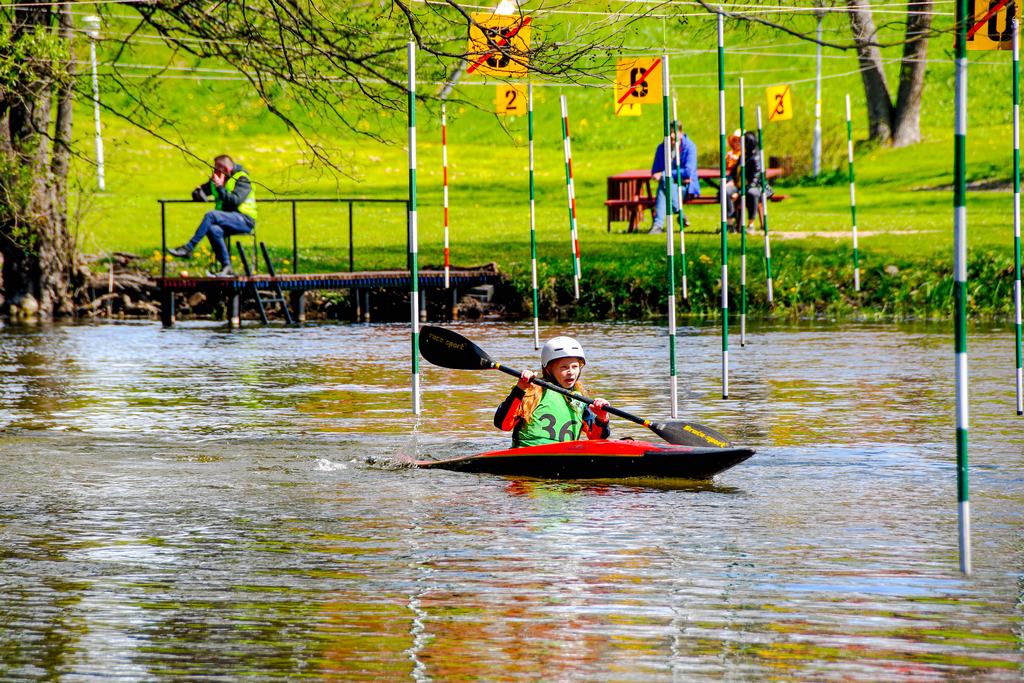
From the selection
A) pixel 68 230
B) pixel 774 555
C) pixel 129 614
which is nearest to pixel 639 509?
pixel 774 555

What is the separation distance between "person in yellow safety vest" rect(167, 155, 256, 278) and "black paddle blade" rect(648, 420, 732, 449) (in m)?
12.4

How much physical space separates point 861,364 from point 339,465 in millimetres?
7442

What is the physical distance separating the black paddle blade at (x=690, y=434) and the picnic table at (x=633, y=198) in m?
16.2

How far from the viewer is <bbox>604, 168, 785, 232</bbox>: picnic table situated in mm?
27438

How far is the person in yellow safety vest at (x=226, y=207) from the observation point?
73.5ft

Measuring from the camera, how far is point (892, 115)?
128 feet

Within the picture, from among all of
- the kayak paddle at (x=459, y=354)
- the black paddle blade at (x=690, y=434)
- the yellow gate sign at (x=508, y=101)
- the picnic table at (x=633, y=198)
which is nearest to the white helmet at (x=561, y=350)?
the kayak paddle at (x=459, y=354)

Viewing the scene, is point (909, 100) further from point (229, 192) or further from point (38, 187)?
point (38, 187)

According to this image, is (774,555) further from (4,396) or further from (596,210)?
(596,210)

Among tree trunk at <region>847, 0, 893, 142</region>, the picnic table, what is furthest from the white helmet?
tree trunk at <region>847, 0, 893, 142</region>

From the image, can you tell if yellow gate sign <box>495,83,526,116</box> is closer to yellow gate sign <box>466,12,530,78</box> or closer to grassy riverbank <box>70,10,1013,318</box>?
grassy riverbank <box>70,10,1013,318</box>

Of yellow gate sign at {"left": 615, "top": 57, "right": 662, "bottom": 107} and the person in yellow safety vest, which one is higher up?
→ yellow gate sign at {"left": 615, "top": 57, "right": 662, "bottom": 107}

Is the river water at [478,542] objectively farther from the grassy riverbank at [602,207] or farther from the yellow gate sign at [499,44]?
the grassy riverbank at [602,207]

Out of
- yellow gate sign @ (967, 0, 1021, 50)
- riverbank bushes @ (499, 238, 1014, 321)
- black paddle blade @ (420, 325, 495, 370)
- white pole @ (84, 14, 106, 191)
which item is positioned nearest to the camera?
black paddle blade @ (420, 325, 495, 370)
